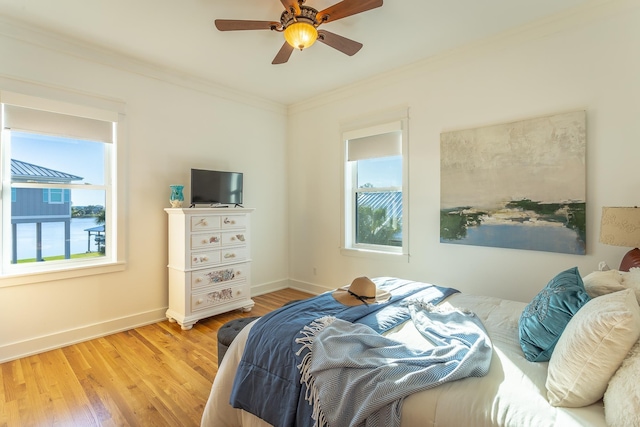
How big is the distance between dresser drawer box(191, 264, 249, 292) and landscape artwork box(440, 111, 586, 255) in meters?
2.32

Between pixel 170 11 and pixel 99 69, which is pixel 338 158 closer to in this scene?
pixel 170 11

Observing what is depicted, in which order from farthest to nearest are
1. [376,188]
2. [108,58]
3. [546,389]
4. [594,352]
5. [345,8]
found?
[376,188] < [108,58] < [345,8] < [546,389] < [594,352]

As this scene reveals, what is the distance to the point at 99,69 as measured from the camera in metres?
3.04

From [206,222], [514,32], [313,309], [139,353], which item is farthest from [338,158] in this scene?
[139,353]

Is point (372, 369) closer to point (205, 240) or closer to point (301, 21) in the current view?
point (301, 21)

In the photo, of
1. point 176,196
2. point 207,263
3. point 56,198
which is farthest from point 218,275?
point 56,198

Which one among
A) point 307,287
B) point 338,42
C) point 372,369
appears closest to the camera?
point 372,369

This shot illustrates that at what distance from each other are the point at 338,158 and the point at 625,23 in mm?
2852

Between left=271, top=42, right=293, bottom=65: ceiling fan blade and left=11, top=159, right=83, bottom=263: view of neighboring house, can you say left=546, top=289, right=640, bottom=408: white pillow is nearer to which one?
left=271, top=42, right=293, bottom=65: ceiling fan blade

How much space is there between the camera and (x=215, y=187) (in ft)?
12.2

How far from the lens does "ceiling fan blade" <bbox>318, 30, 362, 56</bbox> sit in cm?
229

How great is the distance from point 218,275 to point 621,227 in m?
3.47

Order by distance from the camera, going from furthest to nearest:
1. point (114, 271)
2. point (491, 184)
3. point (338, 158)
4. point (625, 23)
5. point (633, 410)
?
point (338, 158), point (114, 271), point (491, 184), point (625, 23), point (633, 410)

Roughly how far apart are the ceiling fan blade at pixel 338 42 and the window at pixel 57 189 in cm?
227
